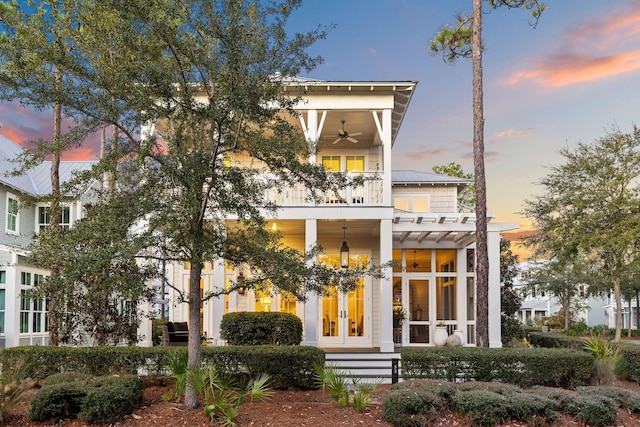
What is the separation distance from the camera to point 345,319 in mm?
18047

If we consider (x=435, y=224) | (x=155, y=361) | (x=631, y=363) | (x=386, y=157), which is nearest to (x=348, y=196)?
(x=386, y=157)

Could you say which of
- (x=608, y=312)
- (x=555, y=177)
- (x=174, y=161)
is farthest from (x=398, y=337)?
(x=608, y=312)

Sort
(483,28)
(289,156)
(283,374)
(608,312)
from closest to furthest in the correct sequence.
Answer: (289,156)
(283,374)
(483,28)
(608,312)

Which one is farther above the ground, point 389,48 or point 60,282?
point 389,48

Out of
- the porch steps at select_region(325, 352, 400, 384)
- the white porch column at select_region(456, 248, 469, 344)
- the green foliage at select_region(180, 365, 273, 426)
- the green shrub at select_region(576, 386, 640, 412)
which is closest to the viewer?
the green foliage at select_region(180, 365, 273, 426)

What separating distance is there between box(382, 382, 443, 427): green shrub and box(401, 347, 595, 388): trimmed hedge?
2.01 metres

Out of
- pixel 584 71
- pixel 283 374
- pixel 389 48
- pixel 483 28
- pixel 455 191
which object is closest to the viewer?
pixel 283 374

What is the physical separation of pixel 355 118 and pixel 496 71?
446 centimetres

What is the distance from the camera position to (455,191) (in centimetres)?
2020

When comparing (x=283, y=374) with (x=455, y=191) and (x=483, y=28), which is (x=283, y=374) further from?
(x=455, y=191)

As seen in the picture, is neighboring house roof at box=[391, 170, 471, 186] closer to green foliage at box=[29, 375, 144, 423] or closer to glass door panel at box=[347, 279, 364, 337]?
glass door panel at box=[347, 279, 364, 337]

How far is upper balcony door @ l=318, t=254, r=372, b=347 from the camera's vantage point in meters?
18.0

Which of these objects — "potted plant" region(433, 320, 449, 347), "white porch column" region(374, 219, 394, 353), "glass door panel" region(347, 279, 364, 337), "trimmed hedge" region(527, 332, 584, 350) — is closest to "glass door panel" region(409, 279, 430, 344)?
"potted plant" region(433, 320, 449, 347)

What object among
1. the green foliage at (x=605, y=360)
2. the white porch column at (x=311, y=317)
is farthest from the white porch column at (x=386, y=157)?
the green foliage at (x=605, y=360)
